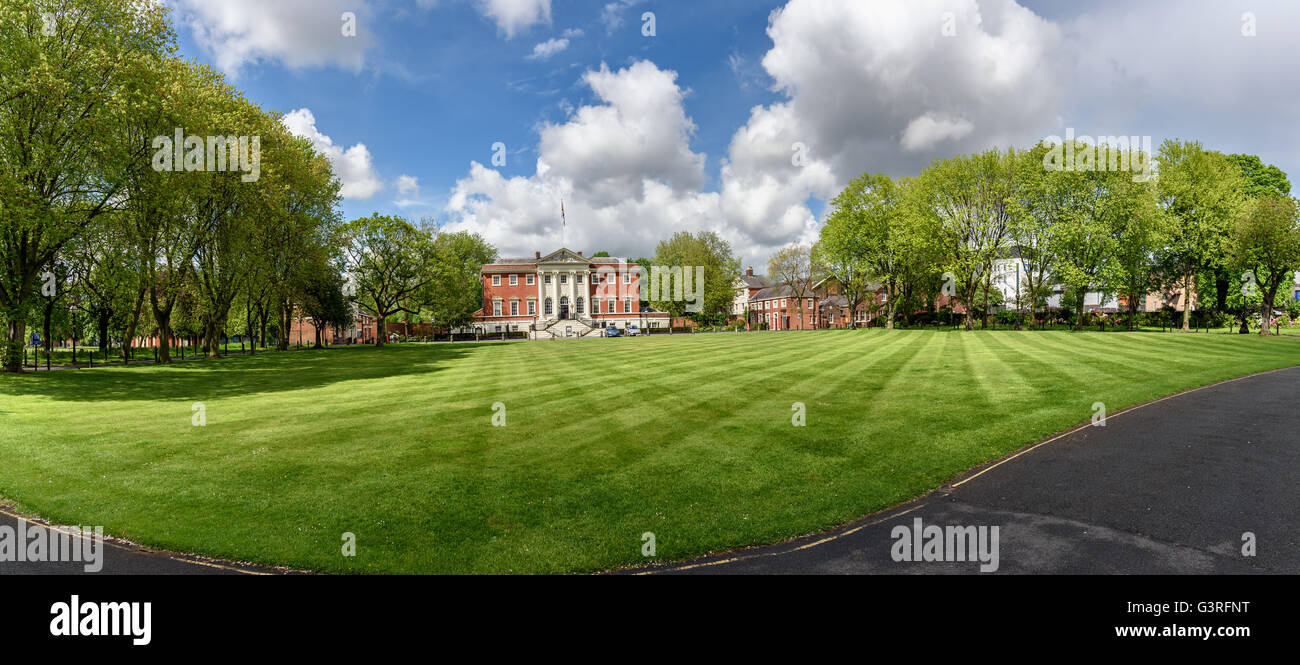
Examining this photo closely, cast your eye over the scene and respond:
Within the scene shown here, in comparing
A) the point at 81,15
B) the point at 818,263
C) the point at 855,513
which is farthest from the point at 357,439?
the point at 818,263

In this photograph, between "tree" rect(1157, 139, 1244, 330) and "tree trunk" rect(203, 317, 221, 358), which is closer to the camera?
"tree trunk" rect(203, 317, 221, 358)

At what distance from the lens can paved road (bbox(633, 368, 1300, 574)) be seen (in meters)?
6.35

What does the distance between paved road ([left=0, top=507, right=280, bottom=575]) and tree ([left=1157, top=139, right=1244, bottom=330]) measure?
6677 centimetres

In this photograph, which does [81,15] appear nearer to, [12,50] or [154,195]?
[12,50]

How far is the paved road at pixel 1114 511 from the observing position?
20.8ft

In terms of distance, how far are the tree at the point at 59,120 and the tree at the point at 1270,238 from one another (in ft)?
239

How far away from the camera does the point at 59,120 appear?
25.1 m

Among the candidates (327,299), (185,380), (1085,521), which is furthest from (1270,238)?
(327,299)

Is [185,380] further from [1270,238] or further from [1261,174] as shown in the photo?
[1261,174]

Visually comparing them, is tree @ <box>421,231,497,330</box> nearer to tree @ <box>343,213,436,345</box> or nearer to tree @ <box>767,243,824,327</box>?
tree @ <box>343,213,436,345</box>
